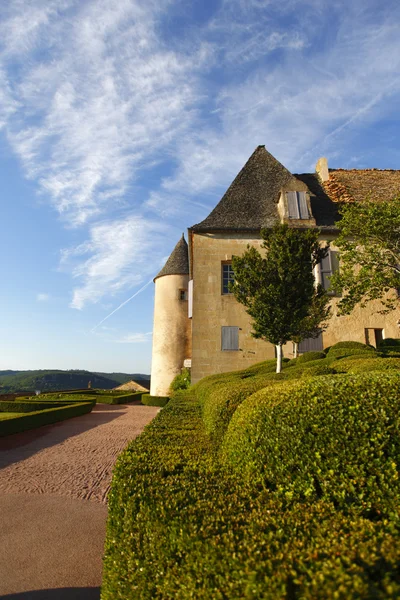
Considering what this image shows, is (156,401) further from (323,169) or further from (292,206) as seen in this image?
(323,169)

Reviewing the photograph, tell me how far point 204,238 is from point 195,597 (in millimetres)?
17385

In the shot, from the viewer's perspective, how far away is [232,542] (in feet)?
5.15

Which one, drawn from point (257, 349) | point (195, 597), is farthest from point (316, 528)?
point (257, 349)

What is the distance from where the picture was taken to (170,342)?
2381 cm

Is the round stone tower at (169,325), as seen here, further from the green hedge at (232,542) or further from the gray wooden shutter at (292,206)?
the green hedge at (232,542)

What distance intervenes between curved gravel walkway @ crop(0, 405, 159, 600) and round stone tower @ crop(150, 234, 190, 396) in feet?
51.2

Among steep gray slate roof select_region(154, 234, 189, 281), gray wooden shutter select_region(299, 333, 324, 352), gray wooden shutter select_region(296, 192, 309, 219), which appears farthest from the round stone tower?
gray wooden shutter select_region(296, 192, 309, 219)

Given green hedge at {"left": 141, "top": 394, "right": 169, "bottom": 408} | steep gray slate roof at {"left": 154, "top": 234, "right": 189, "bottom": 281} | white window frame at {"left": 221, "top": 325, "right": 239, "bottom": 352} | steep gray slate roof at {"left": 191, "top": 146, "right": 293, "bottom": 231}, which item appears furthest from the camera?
steep gray slate roof at {"left": 154, "top": 234, "right": 189, "bottom": 281}

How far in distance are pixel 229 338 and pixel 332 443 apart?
1485cm

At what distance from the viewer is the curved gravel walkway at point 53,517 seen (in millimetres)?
2867

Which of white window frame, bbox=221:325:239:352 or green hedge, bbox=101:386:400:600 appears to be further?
white window frame, bbox=221:325:239:352

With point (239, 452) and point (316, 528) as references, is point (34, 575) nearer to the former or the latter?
point (239, 452)

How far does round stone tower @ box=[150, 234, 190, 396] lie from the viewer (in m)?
23.5

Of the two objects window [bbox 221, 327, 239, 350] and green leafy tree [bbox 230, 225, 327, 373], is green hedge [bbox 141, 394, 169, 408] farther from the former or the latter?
green leafy tree [bbox 230, 225, 327, 373]
